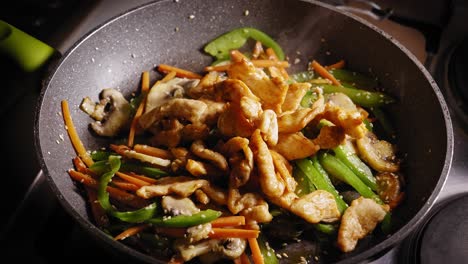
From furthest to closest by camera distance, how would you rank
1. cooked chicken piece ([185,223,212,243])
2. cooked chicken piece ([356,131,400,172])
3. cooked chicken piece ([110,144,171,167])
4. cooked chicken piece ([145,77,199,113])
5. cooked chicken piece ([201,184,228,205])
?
cooked chicken piece ([145,77,199,113]) → cooked chicken piece ([356,131,400,172]) → cooked chicken piece ([110,144,171,167]) → cooked chicken piece ([201,184,228,205]) → cooked chicken piece ([185,223,212,243])

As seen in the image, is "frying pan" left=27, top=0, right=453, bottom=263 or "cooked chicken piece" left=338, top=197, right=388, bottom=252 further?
"frying pan" left=27, top=0, right=453, bottom=263

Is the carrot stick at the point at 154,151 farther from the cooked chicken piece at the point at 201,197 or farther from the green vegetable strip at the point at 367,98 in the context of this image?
the green vegetable strip at the point at 367,98

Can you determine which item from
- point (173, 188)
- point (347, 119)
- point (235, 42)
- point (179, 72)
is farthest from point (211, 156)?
point (235, 42)

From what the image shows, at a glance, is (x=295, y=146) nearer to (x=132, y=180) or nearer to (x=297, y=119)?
(x=297, y=119)

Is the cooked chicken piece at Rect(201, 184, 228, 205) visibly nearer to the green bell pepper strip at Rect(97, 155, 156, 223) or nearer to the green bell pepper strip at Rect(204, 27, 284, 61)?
the green bell pepper strip at Rect(97, 155, 156, 223)

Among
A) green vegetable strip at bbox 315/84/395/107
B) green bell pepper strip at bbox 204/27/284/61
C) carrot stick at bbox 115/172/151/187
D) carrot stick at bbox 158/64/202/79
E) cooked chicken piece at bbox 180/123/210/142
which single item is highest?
green bell pepper strip at bbox 204/27/284/61

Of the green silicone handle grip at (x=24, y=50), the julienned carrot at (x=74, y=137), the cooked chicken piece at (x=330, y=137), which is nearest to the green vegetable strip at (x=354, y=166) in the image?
the cooked chicken piece at (x=330, y=137)

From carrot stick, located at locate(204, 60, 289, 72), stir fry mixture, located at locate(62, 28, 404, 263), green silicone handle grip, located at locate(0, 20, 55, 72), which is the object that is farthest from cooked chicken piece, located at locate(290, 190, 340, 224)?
green silicone handle grip, located at locate(0, 20, 55, 72)
